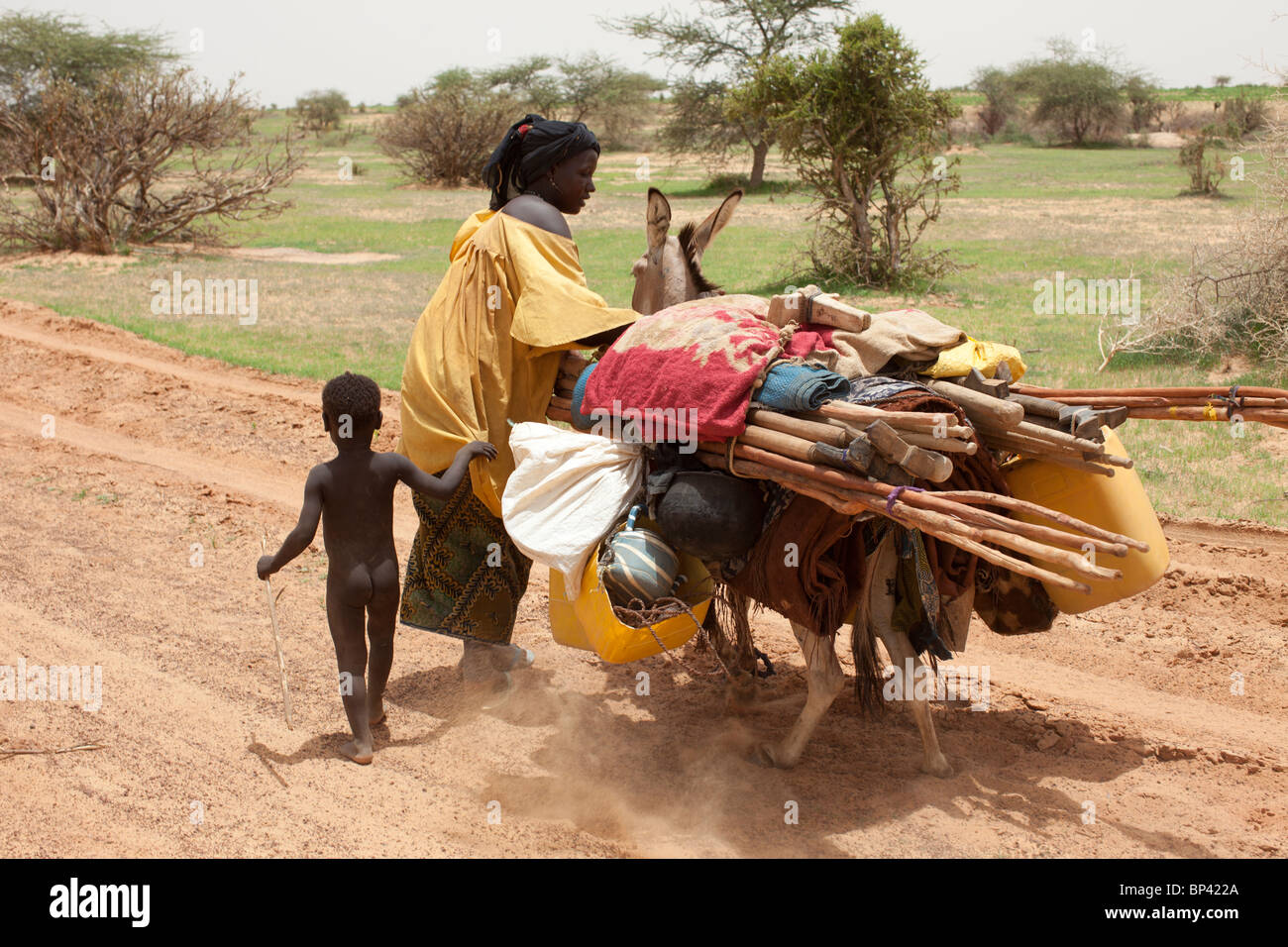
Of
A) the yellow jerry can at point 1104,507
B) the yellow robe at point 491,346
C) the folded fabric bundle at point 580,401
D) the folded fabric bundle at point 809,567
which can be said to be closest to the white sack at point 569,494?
the folded fabric bundle at point 580,401

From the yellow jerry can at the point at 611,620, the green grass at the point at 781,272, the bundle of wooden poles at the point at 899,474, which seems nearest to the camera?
A: the bundle of wooden poles at the point at 899,474

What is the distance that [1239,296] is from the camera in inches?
400

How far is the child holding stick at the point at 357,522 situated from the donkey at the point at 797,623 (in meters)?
0.92

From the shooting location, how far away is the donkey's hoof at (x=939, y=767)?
424 cm

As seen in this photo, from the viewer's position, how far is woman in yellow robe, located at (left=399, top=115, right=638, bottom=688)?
4344mm

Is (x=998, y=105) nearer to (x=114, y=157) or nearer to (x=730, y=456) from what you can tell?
(x=114, y=157)

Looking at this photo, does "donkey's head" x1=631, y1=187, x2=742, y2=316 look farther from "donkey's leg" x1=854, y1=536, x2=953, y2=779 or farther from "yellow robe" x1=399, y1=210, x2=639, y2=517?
"donkey's leg" x1=854, y1=536, x2=953, y2=779

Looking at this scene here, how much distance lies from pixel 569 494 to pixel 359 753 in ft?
4.52

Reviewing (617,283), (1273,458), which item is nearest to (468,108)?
(617,283)

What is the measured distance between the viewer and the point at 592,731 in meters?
4.75

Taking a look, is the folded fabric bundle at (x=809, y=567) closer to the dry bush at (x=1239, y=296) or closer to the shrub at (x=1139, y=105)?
the dry bush at (x=1239, y=296)

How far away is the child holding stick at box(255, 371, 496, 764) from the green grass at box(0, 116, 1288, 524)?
4807 millimetres

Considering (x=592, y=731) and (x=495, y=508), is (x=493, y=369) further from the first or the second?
(x=592, y=731)

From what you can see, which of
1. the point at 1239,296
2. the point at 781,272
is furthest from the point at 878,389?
the point at 781,272
